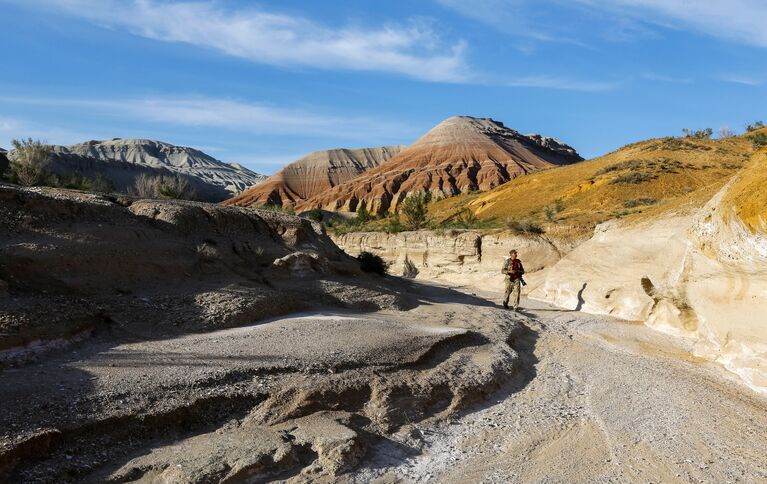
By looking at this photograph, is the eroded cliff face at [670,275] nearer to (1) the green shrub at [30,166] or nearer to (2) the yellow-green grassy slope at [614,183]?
(2) the yellow-green grassy slope at [614,183]

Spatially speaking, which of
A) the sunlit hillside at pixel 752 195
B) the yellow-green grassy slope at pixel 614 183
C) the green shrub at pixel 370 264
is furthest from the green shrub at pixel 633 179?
the sunlit hillside at pixel 752 195

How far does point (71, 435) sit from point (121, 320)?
10.2ft

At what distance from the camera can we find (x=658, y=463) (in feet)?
17.7

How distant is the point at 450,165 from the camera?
262 ft

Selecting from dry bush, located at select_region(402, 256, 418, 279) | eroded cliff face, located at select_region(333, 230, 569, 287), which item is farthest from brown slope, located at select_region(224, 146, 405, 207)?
dry bush, located at select_region(402, 256, 418, 279)

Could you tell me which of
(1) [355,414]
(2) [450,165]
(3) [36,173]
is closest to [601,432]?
(1) [355,414]

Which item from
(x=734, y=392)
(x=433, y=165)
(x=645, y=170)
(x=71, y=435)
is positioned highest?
(x=433, y=165)

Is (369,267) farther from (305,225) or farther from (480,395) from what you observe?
(480,395)

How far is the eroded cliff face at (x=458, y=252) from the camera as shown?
21.3 m

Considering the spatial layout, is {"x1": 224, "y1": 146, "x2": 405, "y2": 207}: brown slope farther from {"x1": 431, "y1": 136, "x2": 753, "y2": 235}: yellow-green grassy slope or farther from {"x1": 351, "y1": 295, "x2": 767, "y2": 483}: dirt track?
{"x1": 351, "y1": 295, "x2": 767, "y2": 483}: dirt track

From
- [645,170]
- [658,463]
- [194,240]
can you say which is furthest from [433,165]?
[658,463]

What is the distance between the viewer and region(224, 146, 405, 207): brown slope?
91.1 m

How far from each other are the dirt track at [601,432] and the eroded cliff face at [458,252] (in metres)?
12.1

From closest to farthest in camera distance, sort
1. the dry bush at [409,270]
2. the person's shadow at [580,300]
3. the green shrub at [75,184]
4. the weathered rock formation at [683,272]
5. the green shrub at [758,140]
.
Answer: the weathered rock formation at [683,272], the person's shadow at [580,300], the green shrub at [75,184], the dry bush at [409,270], the green shrub at [758,140]
